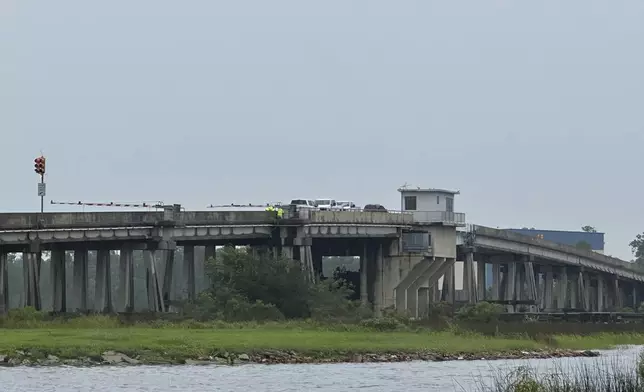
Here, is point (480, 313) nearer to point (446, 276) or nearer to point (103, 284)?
point (103, 284)

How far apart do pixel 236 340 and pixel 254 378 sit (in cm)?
1299

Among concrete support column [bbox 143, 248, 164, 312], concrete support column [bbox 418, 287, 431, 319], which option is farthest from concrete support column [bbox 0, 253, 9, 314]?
concrete support column [bbox 418, 287, 431, 319]

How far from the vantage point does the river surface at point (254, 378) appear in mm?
56219

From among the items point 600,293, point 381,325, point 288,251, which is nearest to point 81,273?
point 288,251

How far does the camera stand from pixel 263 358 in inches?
2793

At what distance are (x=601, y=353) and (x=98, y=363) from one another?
110ft

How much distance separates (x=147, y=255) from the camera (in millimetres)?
111188

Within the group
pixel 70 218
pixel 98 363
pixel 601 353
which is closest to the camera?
pixel 98 363

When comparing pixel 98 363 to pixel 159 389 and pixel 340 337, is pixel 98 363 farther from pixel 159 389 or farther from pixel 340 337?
pixel 340 337

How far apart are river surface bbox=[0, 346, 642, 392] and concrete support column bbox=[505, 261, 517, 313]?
91275 millimetres

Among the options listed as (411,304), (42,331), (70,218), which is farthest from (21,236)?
(411,304)

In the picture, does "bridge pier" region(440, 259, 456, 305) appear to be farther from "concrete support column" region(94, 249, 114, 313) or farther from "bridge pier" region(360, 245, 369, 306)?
"concrete support column" region(94, 249, 114, 313)

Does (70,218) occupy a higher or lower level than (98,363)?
higher

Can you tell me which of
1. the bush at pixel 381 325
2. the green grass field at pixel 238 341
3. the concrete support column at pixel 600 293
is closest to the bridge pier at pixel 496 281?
the concrete support column at pixel 600 293
